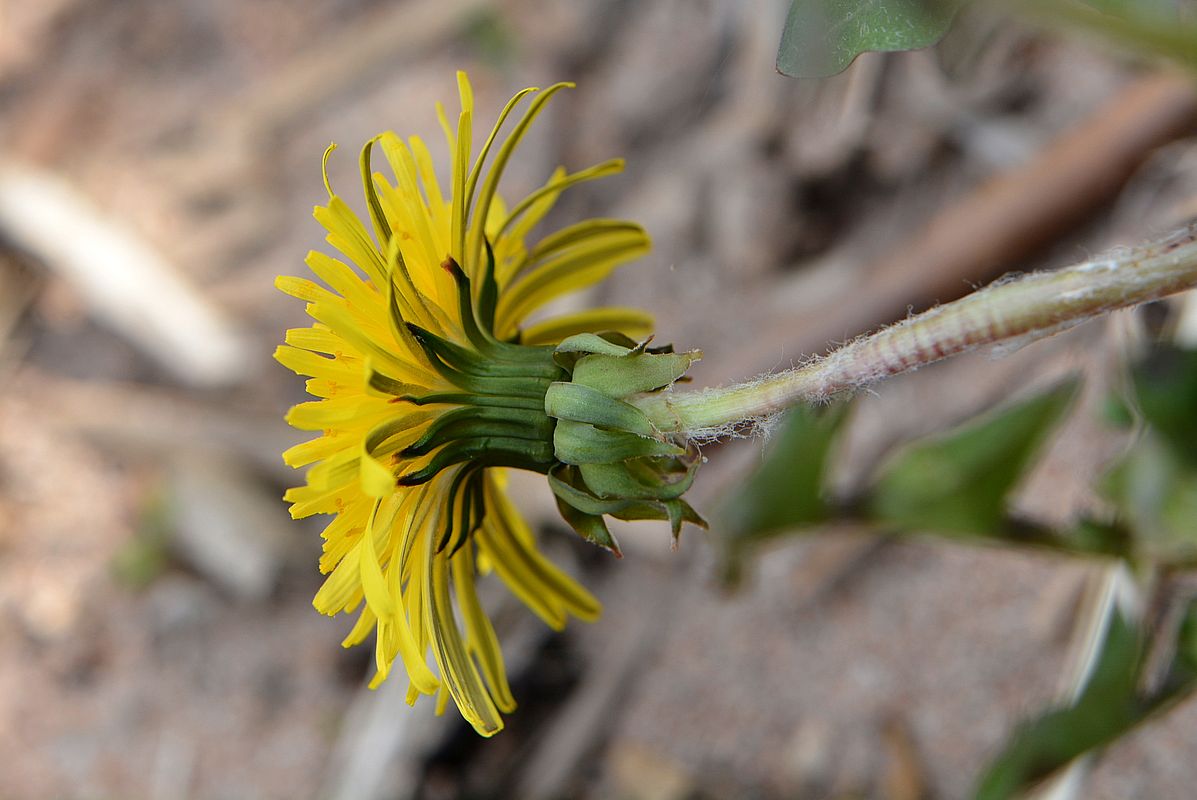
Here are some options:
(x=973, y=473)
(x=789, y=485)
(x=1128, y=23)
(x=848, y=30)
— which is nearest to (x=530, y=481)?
(x=789, y=485)

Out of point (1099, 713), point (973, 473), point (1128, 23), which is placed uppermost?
point (1128, 23)

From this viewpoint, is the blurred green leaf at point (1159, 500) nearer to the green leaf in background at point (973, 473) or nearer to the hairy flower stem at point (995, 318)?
the green leaf in background at point (973, 473)

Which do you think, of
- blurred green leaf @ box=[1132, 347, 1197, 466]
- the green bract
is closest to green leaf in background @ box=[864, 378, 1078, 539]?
blurred green leaf @ box=[1132, 347, 1197, 466]

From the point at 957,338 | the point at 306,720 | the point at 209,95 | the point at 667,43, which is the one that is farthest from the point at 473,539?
the point at 209,95

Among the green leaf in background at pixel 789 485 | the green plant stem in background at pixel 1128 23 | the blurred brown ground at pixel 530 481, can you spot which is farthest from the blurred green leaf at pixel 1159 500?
the green plant stem in background at pixel 1128 23

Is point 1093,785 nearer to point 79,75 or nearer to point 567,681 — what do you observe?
point 567,681

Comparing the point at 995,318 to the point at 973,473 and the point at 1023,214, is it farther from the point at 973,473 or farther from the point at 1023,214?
the point at 1023,214
